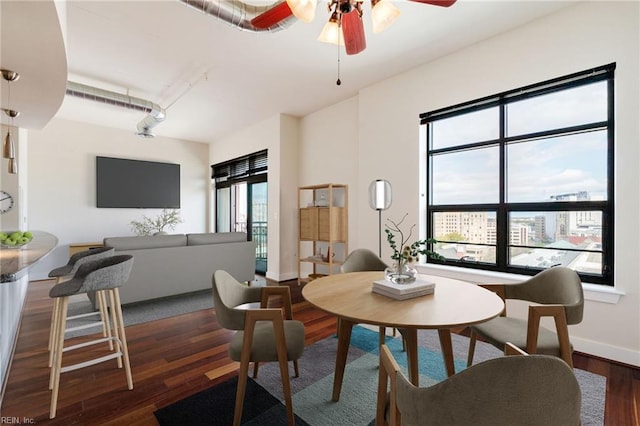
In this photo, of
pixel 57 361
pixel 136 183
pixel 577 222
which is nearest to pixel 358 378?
pixel 57 361

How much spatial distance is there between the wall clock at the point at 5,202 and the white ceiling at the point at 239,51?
1.64 meters

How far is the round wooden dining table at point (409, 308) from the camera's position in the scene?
1.27m

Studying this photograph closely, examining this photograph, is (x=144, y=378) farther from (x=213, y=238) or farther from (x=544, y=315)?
(x=544, y=315)

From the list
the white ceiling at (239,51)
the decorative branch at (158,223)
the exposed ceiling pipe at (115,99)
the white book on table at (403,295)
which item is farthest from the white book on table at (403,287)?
the decorative branch at (158,223)

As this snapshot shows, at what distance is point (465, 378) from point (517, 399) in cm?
12

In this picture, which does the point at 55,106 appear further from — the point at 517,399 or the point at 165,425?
the point at 517,399

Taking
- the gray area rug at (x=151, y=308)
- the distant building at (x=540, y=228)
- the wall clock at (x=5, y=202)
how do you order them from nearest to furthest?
the distant building at (x=540, y=228) < the gray area rug at (x=151, y=308) < the wall clock at (x=5, y=202)

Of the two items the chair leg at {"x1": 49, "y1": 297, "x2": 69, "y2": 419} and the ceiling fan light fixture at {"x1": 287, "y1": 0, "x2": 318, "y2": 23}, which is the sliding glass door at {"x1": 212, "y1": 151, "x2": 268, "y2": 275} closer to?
the chair leg at {"x1": 49, "y1": 297, "x2": 69, "y2": 419}

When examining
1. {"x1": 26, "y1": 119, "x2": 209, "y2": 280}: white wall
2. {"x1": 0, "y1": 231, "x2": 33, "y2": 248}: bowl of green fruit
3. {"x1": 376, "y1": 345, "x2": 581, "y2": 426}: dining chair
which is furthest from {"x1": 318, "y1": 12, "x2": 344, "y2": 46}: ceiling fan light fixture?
{"x1": 26, "y1": 119, "x2": 209, "y2": 280}: white wall

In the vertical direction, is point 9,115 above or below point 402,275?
above

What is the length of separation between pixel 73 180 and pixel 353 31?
616 centimetres

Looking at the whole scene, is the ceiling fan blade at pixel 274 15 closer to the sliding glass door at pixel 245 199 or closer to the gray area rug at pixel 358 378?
the gray area rug at pixel 358 378

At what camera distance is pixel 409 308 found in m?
1.42

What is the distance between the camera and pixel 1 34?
1.66m
